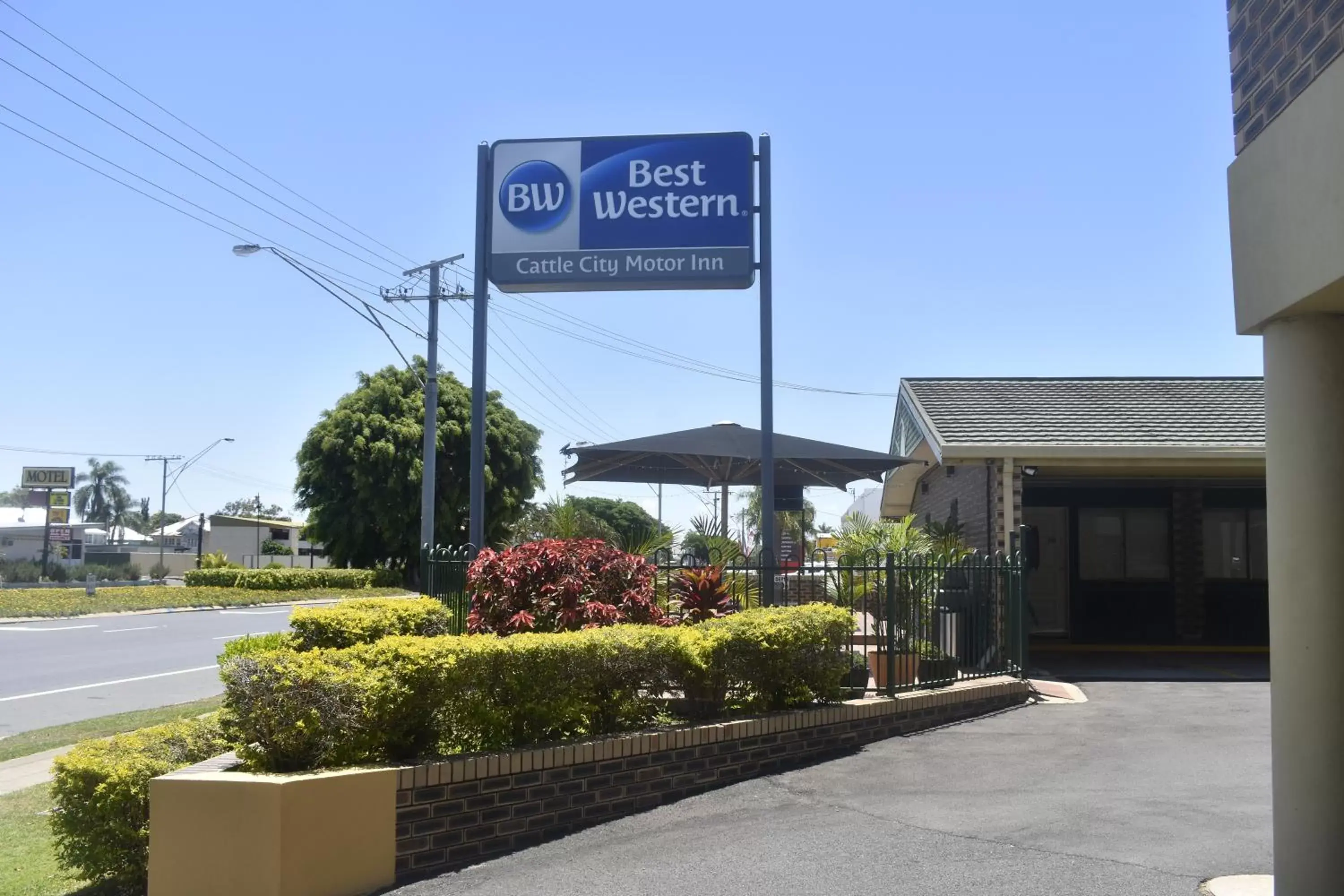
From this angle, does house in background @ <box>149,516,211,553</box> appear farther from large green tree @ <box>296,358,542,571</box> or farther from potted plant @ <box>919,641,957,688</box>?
potted plant @ <box>919,641,957,688</box>

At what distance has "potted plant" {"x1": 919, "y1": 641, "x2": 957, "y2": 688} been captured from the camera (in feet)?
35.4

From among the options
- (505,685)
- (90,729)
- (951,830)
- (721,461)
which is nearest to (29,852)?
(505,685)

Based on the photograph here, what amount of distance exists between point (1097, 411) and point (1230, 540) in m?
4.57

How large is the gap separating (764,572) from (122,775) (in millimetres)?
5566

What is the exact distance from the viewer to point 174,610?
112 feet

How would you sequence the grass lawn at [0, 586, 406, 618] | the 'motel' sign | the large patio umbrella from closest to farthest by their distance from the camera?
the 'motel' sign
the large patio umbrella
the grass lawn at [0, 586, 406, 618]

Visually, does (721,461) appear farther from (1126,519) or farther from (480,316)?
(1126,519)

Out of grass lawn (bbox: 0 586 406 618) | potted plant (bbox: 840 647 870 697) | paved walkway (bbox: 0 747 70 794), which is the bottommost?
paved walkway (bbox: 0 747 70 794)

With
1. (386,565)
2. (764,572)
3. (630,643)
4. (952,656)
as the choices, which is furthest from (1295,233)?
(386,565)

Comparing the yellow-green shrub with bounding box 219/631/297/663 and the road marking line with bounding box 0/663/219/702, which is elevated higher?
the yellow-green shrub with bounding box 219/631/297/663

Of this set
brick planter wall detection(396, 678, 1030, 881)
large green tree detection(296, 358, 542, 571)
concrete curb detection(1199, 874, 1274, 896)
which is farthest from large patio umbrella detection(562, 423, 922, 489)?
large green tree detection(296, 358, 542, 571)

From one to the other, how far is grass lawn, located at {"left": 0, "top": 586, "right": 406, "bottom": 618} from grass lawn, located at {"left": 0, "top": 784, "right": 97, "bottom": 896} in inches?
937

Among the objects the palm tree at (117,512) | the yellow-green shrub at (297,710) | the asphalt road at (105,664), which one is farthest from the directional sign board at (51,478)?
the palm tree at (117,512)

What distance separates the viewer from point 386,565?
44875mm
